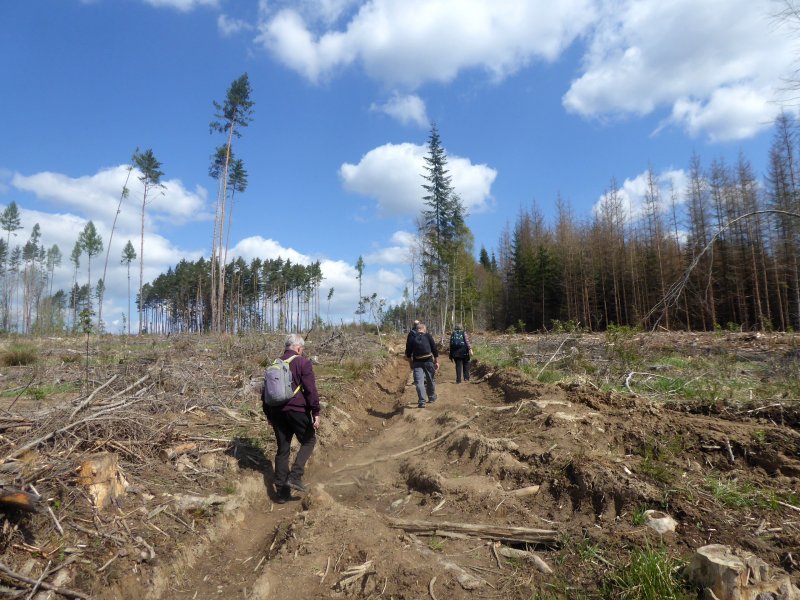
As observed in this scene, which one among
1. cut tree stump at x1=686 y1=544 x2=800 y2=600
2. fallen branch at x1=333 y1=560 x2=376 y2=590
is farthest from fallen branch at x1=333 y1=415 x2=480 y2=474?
cut tree stump at x1=686 y1=544 x2=800 y2=600

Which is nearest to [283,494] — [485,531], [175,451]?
[175,451]

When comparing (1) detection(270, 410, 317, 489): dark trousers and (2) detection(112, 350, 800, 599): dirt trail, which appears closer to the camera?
(2) detection(112, 350, 800, 599): dirt trail

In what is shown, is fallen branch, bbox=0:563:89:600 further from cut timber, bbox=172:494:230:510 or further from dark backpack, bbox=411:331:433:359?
dark backpack, bbox=411:331:433:359

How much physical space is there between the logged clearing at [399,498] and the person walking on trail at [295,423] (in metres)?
0.28

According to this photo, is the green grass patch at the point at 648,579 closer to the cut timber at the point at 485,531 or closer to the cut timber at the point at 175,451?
the cut timber at the point at 485,531

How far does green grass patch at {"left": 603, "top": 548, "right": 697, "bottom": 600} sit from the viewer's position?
9.66 feet

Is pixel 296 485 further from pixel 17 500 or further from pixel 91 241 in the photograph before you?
pixel 91 241

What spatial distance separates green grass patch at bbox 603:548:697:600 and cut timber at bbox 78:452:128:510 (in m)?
4.52

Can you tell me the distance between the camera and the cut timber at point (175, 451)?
18.7 ft

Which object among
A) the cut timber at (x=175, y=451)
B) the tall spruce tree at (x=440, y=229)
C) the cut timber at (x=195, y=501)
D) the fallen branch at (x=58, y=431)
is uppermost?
the tall spruce tree at (x=440, y=229)

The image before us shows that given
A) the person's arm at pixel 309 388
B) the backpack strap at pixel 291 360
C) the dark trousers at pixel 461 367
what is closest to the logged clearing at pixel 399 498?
the person's arm at pixel 309 388

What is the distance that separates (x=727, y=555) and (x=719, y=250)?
34930 millimetres

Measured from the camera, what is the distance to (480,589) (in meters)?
3.58

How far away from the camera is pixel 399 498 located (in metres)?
5.77
